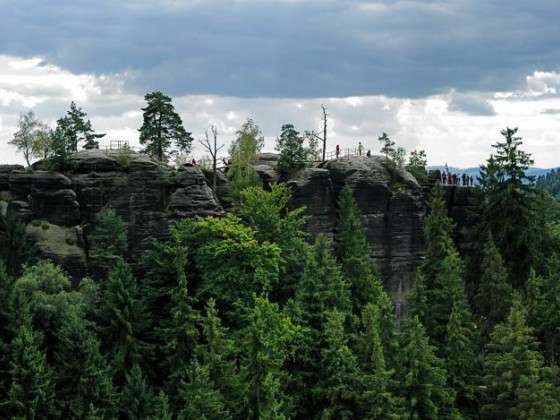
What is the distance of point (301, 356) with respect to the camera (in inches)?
1902

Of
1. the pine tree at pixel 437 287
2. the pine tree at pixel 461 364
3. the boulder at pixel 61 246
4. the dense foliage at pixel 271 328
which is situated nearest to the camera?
the dense foliage at pixel 271 328

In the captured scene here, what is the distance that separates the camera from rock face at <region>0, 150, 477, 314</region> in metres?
58.3

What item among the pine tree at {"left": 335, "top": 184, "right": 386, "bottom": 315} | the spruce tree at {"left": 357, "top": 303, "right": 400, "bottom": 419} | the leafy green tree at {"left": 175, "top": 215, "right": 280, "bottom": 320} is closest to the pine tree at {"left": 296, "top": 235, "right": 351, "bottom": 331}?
the spruce tree at {"left": 357, "top": 303, "right": 400, "bottom": 419}

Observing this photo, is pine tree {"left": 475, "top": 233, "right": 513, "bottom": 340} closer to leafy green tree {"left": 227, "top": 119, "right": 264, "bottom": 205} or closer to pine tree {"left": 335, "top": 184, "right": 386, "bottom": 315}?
pine tree {"left": 335, "top": 184, "right": 386, "bottom": 315}

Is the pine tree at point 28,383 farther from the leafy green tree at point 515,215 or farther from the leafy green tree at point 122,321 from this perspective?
the leafy green tree at point 515,215

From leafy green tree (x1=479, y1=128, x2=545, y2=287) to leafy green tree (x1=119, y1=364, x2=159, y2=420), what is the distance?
33.7 m

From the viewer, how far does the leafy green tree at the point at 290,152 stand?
6725cm

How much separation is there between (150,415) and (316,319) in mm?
12778

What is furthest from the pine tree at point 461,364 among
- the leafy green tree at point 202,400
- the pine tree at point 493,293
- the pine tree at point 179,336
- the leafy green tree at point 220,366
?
the pine tree at point 179,336

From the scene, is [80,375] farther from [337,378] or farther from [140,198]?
[140,198]

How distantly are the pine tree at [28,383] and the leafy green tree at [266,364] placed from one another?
40.5ft

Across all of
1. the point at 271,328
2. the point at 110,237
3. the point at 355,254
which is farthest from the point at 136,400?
the point at 355,254

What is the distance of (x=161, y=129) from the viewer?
224 feet

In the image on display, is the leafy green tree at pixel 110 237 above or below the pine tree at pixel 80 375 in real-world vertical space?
above
